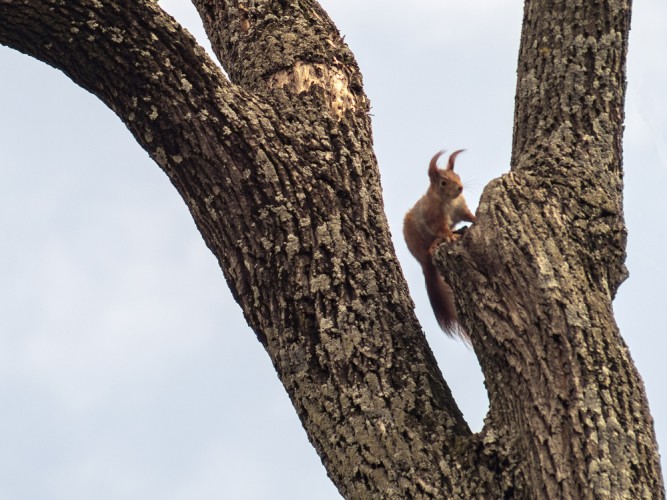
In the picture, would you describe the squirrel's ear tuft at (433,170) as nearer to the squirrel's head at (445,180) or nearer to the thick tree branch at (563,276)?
the squirrel's head at (445,180)

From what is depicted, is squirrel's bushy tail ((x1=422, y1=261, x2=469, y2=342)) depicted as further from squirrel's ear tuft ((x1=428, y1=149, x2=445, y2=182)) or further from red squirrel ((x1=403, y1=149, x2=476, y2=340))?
squirrel's ear tuft ((x1=428, y1=149, x2=445, y2=182))

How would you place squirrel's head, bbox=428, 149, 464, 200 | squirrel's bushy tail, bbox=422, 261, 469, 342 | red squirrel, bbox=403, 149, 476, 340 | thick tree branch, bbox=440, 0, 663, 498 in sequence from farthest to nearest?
squirrel's head, bbox=428, 149, 464, 200 < red squirrel, bbox=403, 149, 476, 340 < squirrel's bushy tail, bbox=422, 261, 469, 342 < thick tree branch, bbox=440, 0, 663, 498

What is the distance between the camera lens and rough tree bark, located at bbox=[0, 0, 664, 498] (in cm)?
259

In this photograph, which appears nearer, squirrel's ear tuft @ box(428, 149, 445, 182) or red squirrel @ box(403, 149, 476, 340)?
red squirrel @ box(403, 149, 476, 340)

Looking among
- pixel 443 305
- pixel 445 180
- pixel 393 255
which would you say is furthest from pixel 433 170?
pixel 393 255

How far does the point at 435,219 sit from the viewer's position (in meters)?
4.95

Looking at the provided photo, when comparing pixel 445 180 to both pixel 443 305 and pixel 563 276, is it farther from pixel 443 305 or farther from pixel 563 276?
pixel 563 276

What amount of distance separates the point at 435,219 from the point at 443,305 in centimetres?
81

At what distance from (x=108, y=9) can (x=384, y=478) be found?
1.65m

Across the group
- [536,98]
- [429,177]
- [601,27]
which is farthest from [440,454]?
[429,177]

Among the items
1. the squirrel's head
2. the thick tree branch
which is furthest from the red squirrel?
the thick tree branch

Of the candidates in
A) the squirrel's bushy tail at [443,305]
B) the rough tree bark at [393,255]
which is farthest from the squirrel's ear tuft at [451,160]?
the rough tree bark at [393,255]

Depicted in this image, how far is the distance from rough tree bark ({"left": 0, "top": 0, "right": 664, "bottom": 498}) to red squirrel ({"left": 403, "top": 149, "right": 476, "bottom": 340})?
1.07 m

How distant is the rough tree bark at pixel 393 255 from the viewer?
2.59 metres
